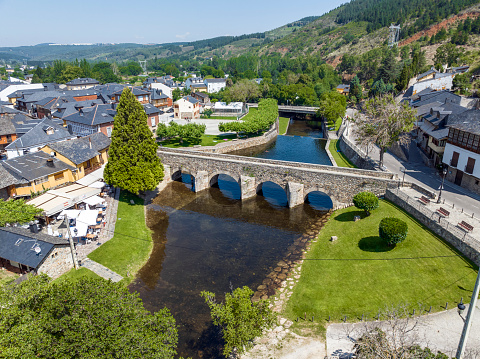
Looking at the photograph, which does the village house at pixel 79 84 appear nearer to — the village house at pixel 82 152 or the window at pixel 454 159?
the village house at pixel 82 152

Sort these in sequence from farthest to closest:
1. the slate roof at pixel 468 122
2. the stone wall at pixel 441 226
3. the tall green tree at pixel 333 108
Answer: the tall green tree at pixel 333 108 → the slate roof at pixel 468 122 → the stone wall at pixel 441 226

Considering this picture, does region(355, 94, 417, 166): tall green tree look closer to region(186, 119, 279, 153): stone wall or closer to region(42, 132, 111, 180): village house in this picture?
Result: region(186, 119, 279, 153): stone wall

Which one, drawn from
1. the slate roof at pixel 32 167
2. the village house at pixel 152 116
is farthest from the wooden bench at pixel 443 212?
the village house at pixel 152 116

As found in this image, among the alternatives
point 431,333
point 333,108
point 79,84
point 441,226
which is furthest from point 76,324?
point 79,84

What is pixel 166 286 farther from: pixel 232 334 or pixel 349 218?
pixel 349 218

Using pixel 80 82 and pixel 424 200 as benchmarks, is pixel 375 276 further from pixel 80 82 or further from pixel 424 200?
pixel 80 82

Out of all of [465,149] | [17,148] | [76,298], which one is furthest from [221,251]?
[17,148]
